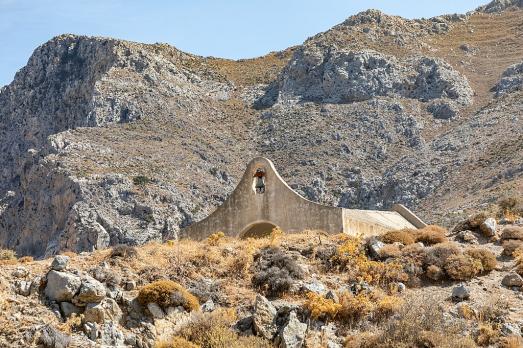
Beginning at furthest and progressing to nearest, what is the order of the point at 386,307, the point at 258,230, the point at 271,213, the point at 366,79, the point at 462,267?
the point at 366,79, the point at 258,230, the point at 271,213, the point at 462,267, the point at 386,307

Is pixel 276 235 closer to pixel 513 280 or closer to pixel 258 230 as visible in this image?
pixel 258 230

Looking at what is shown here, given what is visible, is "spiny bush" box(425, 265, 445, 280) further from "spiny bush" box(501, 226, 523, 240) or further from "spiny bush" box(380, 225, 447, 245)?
"spiny bush" box(501, 226, 523, 240)

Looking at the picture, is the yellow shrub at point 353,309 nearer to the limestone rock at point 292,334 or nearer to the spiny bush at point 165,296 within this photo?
the limestone rock at point 292,334

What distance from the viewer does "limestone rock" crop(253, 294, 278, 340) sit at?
27594mm

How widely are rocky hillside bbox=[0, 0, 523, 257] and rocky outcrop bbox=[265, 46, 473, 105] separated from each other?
8.5 inches

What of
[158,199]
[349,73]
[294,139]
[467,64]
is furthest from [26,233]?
[467,64]

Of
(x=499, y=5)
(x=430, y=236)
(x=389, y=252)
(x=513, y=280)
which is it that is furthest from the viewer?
(x=499, y=5)

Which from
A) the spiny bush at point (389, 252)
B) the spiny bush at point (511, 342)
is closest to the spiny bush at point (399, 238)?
the spiny bush at point (389, 252)

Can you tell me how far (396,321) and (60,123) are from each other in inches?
3804

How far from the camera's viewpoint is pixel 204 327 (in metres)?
27.4

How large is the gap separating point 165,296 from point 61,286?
9.94ft

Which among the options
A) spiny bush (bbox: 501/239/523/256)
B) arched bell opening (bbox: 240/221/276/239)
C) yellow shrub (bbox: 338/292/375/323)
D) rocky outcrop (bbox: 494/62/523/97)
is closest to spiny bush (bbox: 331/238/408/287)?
yellow shrub (bbox: 338/292/375/323)

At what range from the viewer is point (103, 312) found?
27.3m

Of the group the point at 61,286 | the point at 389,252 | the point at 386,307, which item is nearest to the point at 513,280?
the point at 389,252
